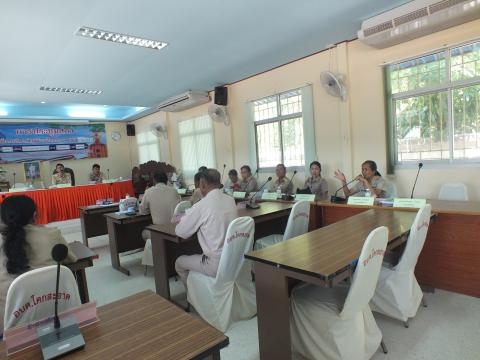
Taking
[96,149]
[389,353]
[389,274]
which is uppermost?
[96,149]

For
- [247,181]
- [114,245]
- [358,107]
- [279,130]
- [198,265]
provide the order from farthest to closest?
[247,181]
[279,130]
[358,107]
[114,245]
[198,265]

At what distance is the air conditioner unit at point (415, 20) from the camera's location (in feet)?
9.04

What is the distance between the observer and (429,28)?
3018 mm

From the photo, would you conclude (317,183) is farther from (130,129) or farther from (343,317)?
(130,129)

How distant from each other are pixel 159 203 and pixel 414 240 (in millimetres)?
2499

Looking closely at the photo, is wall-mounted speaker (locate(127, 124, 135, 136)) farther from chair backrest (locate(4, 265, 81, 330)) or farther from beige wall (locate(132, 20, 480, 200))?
chair backrest (locate(4, 265, 81, 330))

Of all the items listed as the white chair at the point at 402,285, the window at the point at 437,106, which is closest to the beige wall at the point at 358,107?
the window at the point at 437,106

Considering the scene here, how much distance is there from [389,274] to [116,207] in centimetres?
374

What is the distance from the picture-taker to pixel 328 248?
5.69 feet

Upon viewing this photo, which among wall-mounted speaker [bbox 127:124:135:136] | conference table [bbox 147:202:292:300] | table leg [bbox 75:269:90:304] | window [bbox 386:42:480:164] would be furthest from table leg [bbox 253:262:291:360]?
wall-mounted speaker [bbox 127:124:135:136]

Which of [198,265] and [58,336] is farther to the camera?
[198,265]

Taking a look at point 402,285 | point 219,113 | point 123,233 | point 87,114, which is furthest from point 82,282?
point 87,114

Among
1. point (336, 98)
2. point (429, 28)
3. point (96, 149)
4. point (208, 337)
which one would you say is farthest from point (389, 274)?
point (96, 149)

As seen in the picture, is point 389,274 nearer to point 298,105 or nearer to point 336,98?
point 336,98
